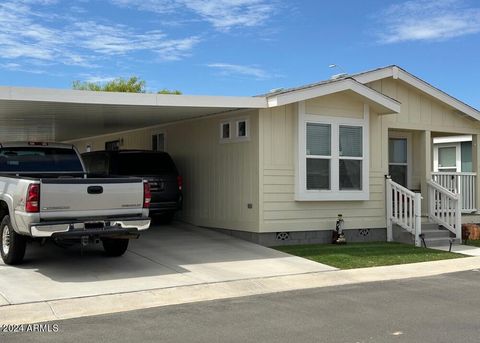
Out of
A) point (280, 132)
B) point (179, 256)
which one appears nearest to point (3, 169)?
point (179, 256)

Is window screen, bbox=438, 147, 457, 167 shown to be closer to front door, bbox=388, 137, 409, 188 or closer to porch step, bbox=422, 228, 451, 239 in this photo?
front door, bbox=388, 137, 409, 188

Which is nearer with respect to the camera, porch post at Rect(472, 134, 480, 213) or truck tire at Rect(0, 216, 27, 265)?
truck tire at Rect(0, 216, 27, 265)

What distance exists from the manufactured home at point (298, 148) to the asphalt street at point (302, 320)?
4441 millimetres

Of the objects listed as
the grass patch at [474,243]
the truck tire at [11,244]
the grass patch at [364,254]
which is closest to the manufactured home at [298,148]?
the grass patch at [474,243]

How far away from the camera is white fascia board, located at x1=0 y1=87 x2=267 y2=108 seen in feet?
32.8

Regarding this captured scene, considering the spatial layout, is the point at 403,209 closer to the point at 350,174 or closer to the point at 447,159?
the point at 350,174

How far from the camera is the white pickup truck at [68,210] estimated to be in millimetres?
8367

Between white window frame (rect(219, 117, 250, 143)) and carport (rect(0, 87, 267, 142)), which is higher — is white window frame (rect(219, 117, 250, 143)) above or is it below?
below

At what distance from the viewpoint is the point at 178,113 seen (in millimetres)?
13156

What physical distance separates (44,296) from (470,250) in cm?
957

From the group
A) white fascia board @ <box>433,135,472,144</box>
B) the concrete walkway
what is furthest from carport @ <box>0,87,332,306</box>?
white fascia board @ <box>433,135,472,144</box>

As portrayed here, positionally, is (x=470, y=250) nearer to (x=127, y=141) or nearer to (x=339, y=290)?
(x=339, y=290)

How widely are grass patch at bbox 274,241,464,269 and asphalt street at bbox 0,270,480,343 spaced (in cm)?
234

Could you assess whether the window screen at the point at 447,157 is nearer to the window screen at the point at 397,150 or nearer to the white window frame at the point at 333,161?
the window screen at the point at 397,150
